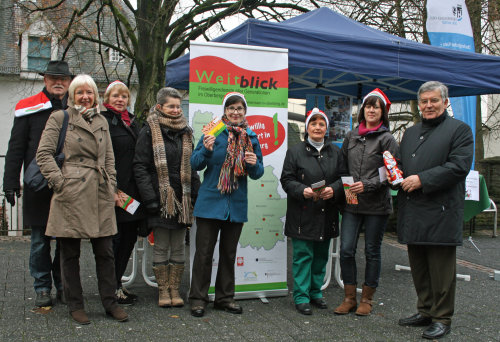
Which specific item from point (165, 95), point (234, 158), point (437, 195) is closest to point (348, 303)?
point (437, 195)

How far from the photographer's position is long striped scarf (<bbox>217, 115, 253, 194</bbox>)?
3.92 metres

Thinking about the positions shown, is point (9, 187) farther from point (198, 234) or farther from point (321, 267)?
point (321, 267)

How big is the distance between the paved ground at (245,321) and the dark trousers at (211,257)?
172 mm

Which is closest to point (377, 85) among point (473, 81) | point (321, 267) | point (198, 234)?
point (473, 81)

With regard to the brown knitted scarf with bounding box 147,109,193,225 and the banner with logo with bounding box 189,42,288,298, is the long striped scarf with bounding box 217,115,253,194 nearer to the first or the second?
the brown knitted scarf with bounding box 147,109,193,225

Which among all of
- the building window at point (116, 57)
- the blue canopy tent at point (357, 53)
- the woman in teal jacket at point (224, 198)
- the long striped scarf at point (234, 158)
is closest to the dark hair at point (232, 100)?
the woman in teal jacket at point (224, 198)

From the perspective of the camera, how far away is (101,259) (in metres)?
3.73

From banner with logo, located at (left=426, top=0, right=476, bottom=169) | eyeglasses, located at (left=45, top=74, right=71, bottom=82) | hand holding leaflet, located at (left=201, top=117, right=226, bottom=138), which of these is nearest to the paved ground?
hand holding leaflet, located at (left=201, top=117, right=226, bottom=138)

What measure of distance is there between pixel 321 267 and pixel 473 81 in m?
2.85

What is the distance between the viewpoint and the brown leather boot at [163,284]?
4.09 meters

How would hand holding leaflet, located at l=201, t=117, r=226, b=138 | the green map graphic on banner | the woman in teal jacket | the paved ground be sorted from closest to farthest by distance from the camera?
the paved ground
hand holding leaflet, located at l=201, t=117, r=226, b=138
the woman in teal jacket
the green map graphic on banner

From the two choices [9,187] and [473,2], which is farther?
[473,2]

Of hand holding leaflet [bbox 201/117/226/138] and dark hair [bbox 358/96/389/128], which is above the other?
dark hair [bbox 358/96/389/128]

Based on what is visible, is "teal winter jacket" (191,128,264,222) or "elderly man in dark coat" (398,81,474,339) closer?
"elderly man in dark coat" (398,81,474,339)
